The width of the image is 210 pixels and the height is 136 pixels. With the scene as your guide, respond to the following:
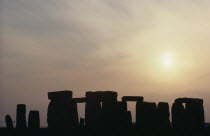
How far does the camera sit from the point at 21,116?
21.3m

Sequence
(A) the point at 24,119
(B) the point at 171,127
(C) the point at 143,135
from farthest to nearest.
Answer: (A) the point at 24,119 < (B) the point at 171,127 < (C) the point at 143,135

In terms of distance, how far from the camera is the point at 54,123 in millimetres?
19359

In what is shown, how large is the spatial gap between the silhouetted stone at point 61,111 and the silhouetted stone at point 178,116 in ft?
14.9

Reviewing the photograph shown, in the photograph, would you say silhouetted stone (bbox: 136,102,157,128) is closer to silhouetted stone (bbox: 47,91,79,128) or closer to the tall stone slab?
silhouetted stone (bbox: 47,91,79,128)

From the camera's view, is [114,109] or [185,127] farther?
[185,127]

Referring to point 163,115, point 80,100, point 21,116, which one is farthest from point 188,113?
point 21,116

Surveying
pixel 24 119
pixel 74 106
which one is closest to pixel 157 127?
pixel 74 106

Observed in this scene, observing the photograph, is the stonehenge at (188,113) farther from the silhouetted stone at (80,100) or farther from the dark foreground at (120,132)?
the silhouetted stone at (80,100)

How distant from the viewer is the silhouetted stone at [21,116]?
21109 millimetres

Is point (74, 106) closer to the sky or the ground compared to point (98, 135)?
closer to the sky

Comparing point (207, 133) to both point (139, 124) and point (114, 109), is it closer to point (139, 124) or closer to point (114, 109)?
point (139, 124)

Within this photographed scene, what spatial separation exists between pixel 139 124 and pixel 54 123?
394cm

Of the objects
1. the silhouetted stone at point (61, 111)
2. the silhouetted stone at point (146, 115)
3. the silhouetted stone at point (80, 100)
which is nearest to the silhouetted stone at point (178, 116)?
the silhouetted stone at point (146, 115)

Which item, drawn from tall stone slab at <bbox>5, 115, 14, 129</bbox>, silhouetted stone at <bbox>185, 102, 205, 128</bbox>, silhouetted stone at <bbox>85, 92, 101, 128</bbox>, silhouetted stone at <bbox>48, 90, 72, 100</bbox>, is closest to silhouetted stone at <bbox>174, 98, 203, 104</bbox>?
silhouetted stone at <bbox>185, 102, 205, 128</bbox>
